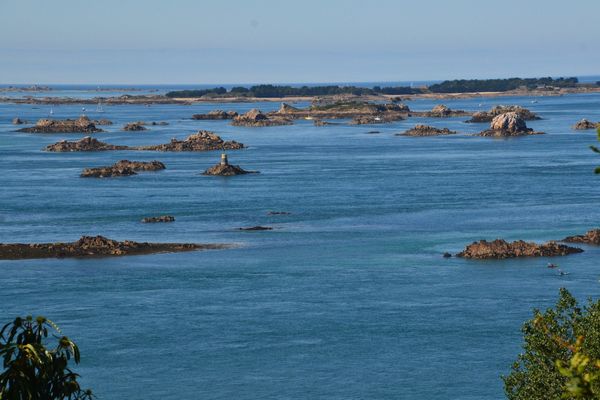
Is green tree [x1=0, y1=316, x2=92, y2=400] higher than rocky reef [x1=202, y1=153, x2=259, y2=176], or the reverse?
green tree [x1=0, y1=316, x2=92, y2=400]

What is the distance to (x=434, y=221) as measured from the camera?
8000cm

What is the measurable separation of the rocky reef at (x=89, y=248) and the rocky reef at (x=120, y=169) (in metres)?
44.7

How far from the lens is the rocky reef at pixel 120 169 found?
375 feet

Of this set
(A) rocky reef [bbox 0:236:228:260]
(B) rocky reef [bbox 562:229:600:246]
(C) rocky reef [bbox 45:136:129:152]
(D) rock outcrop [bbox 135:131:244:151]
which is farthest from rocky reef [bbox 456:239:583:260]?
(C) rocky reef [bbox 45:136:129:152]

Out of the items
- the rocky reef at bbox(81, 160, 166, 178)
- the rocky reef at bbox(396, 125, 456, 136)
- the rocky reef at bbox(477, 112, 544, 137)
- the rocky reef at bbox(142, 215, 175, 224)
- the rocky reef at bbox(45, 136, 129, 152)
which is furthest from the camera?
the rocky reef at bbox(396, 125, 456, 136)

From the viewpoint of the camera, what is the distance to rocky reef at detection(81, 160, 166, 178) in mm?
114444

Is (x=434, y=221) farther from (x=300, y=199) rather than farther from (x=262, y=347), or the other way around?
(x=262, y=347)

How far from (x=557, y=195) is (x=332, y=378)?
186 feet

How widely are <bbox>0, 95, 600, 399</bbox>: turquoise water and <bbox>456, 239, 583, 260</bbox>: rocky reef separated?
139 cm

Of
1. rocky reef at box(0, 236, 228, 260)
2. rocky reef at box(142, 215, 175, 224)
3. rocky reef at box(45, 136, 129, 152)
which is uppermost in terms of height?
rocky reef at box(0, 236, 228, 260)

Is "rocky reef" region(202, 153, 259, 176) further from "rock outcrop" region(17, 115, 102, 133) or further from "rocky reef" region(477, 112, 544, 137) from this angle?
"rock outcrop" region(17, 115, 102, 133)

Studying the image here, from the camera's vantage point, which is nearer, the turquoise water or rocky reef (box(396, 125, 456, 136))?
the turquoise water

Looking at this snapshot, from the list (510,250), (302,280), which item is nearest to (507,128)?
(510,250)

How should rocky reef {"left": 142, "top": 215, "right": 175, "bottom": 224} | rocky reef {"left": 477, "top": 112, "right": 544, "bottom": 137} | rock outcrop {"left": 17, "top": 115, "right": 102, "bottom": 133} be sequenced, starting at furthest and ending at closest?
1. rock outcrop {"left": 17, "top": 115, "right": 102, "bottom": 133}
2. rocky reef {"left": 477, "top": 112, "right": 544, "bottom": 137}
3. rocky reef {"left": 142, "top": 215, "right": 175, "bottom": 224}
